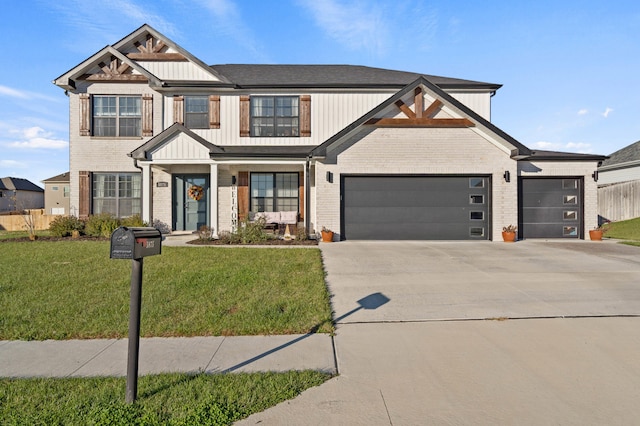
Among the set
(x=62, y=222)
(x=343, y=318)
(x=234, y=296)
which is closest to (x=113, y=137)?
(x=62, y=222)

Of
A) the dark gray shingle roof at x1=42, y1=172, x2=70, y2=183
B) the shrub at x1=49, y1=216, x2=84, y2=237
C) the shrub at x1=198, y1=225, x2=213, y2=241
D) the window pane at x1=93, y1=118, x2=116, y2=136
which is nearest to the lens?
the shrub at x1=198, y1=225, x2=213, y2=241

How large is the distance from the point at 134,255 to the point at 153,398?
1.27 meters

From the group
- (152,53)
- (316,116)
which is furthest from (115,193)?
(316,116)

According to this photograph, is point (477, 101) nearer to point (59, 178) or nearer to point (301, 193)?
point (301, 193)

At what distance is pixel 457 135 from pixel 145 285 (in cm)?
1108

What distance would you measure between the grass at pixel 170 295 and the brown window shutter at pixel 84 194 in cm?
543

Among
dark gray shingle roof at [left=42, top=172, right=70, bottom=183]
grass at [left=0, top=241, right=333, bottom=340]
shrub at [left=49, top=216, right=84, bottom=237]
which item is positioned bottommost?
grass at [left=0, top=241, right=333, bottom=340]

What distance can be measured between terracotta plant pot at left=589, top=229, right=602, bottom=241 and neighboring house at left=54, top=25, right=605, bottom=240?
0.47 metres

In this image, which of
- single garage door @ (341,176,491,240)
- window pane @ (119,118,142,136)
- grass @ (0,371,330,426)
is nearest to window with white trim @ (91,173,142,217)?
window pane @ (119,118,142,136)

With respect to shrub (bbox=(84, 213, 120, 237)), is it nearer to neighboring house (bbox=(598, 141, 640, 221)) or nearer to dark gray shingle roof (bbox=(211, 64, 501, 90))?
dark gray shingle roof (bbox=(211, 64, 501, 90))

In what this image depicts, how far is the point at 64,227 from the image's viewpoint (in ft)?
40.8

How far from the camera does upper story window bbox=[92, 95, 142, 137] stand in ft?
46.8

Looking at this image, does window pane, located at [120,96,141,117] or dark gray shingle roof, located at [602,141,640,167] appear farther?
dark gray shingle roof, located at [602,141,640,167]

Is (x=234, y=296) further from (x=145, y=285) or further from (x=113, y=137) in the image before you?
(x=113, y=137)
